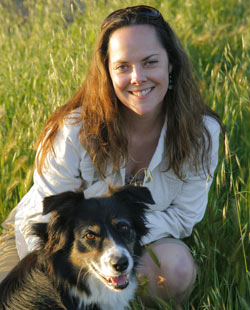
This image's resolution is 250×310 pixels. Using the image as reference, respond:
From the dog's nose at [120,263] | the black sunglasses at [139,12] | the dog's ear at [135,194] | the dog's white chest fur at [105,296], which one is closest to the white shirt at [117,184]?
the dog's ear at [135,194]

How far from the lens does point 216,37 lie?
5.27m

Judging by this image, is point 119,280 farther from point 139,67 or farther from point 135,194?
point 139,67

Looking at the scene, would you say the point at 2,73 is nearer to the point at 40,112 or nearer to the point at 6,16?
the point at 40,112

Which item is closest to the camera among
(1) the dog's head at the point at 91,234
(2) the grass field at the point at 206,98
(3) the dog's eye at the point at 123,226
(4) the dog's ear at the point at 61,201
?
(4) the dog's ear at the point at 61,201

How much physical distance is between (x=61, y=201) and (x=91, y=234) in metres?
0.26

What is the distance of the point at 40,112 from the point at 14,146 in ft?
1.18

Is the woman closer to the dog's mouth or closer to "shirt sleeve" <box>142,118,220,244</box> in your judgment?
"shirt sleeve" <box>142,118,220,244</box>

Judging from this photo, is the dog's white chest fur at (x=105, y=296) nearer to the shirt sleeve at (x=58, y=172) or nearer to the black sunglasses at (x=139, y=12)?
the shirt sleeve at (x=58, y=172)

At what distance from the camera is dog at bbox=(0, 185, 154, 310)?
7.54ft

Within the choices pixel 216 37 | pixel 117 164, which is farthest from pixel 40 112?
pixel 216 37

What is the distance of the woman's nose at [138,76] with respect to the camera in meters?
2.65

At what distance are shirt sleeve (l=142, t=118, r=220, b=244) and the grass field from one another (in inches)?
3.2

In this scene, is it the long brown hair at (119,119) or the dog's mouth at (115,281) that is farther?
the long brown hair at (119,119)

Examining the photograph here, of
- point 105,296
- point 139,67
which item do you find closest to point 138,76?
point 139,67
